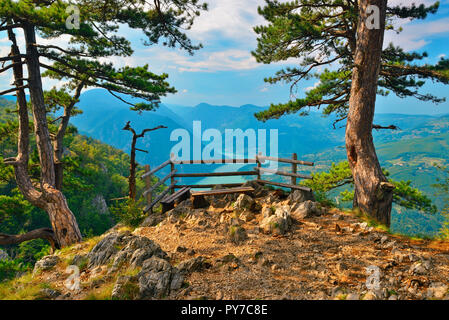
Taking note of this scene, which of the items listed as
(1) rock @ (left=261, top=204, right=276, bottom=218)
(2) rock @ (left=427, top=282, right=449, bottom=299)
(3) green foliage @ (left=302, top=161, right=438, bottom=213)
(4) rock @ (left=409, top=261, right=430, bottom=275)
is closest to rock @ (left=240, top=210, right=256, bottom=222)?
(1) rock @ (left=261, top=204, right=276, bottom=218)

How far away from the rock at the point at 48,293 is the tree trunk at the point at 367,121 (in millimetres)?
7130

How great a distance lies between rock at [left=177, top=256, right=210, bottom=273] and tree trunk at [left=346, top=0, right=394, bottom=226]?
5.05 metres

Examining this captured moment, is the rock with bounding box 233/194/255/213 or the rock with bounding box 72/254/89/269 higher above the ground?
the rock with bounding box 233/194/255/213

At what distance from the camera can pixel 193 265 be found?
4039 mm

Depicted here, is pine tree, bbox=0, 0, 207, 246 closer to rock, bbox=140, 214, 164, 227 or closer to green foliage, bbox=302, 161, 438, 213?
rock, bbox=140, 214, 164, 227

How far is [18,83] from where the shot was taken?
877 cm

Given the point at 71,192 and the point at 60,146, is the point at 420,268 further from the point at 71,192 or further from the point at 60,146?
the point at 71,192

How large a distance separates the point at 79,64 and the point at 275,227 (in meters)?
8.38

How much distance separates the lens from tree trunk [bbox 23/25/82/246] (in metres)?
8.77

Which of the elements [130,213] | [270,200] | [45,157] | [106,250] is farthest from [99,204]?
[106,250]

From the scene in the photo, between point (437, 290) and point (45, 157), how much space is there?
11041 millimetres

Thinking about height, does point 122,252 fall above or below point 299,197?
below

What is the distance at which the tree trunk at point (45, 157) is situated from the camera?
877 centimetres
